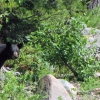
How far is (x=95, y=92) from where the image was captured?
6.99m

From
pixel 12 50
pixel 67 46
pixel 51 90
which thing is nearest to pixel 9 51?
pixel 12 50

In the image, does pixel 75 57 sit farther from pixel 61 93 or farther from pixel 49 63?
pixel 61 93

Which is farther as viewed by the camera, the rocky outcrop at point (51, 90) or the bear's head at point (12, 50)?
the bear's head at point (12, 50)

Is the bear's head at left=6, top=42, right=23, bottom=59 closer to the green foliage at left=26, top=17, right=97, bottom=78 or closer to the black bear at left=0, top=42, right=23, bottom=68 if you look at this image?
the black bear at left=0, top=42, right=23, bottom=68

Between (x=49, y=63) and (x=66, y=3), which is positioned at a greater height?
(x=66, y=3)

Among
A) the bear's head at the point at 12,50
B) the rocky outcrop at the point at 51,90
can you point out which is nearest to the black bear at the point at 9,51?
the bear's head at the point at 12,50

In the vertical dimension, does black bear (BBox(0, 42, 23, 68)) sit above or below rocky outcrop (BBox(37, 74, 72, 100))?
below

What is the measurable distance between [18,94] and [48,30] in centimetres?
365

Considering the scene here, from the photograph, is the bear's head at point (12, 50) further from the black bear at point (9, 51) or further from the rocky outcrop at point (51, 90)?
the rocky outcrop at point (51, 90)

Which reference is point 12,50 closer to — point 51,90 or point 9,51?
point 9,51

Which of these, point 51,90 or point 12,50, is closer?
point 51,90

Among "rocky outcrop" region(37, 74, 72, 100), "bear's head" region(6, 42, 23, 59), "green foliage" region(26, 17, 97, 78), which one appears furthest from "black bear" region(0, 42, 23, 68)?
"rocky outcrop" region(37, 74, 72, 100)

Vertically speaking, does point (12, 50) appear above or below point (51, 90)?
below

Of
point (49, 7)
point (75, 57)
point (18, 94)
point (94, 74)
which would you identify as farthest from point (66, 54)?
point (18, 94)
